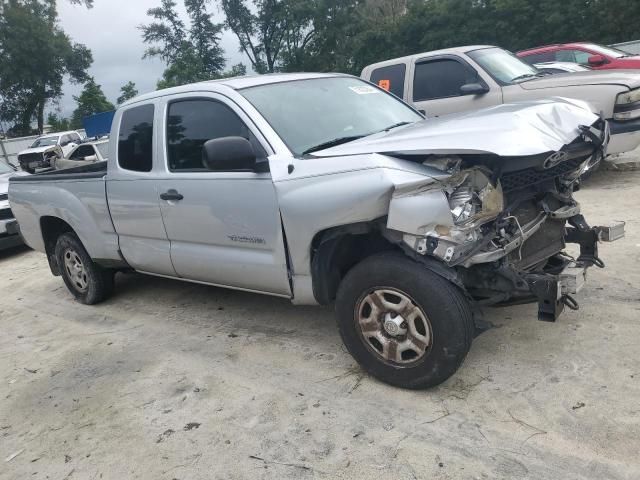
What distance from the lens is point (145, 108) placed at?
462cm

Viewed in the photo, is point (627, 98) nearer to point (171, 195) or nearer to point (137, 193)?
point (171, 195)

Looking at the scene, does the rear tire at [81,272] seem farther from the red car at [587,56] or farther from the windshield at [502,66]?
the red car at [587,56]

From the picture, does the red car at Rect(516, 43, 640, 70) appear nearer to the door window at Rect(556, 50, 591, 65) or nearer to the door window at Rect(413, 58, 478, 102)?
the door window at Rect(556, 50, 591, 65)

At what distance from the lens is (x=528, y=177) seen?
129 inches

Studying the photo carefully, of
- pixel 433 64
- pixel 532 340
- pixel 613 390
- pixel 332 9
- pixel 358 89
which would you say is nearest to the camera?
pixel 613 390

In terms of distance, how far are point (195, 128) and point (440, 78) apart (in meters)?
4.86

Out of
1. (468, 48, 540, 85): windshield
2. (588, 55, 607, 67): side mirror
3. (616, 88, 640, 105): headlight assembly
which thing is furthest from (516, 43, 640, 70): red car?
(616, 88, 640, 105): headlight assembly

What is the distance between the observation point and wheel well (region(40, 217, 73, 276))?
5.80 m

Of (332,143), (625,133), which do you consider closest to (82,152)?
(332,143)

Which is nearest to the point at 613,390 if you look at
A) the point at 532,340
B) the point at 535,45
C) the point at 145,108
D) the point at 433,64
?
the point at 532,340

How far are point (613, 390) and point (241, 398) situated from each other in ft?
6.99

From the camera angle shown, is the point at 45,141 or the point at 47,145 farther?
the point at 45,141

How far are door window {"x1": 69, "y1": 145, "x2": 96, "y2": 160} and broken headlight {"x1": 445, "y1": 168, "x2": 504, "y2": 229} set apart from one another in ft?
40.5

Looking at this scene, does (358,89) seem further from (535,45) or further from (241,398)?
(535,45)
